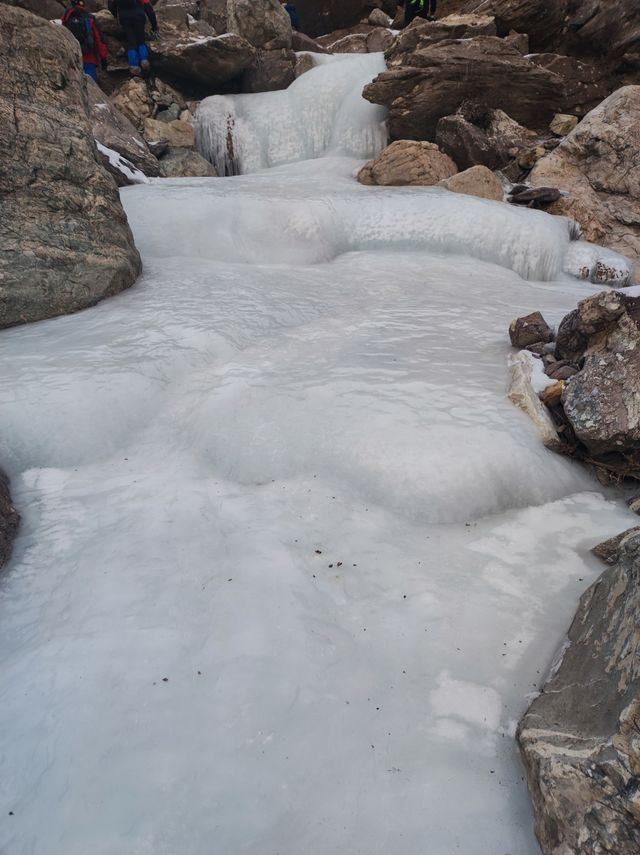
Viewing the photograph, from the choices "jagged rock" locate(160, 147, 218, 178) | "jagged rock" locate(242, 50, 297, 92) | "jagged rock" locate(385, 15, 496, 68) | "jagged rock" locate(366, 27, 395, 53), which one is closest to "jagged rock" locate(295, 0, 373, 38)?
"jagged rock" locate(366, 27, 395, 53)

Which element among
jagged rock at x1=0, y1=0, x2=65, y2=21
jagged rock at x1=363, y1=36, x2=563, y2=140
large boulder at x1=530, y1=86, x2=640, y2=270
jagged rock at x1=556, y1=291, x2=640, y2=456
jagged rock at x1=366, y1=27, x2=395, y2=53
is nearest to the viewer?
jagged rock at x1=556, y1=291, x2=640, y2=456

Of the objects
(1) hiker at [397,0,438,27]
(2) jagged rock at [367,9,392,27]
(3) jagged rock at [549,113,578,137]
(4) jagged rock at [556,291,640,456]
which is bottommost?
(4) jagged rock at [556,291,640,456]

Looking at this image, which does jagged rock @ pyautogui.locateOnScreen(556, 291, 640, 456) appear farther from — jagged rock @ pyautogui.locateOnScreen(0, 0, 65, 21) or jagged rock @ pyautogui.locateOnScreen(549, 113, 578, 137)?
jagged rock @ pyautogui.locateOnScreen(0, 0, 65, 21)

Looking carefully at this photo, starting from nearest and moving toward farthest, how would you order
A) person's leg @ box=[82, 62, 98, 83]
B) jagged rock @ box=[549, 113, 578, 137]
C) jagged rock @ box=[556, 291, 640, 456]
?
jagged rock @ box=[556, 291, 640, 456] → jagged rock @ box=[549, 113, 578, 137] → person's leg @ box=[82, 62, 98, 83]

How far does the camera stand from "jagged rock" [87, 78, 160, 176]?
6.87 meters

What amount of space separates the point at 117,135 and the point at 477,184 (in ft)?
16.4

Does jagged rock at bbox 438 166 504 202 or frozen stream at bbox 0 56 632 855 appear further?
jagged rock at bbox 438 166 504 202

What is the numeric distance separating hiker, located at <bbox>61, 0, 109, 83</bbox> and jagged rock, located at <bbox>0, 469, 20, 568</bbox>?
8.64 m

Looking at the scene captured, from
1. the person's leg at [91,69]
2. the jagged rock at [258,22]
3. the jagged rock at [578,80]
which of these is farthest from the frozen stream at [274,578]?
the jagged rock at [258,22]

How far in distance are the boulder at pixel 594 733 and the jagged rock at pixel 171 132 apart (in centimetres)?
921

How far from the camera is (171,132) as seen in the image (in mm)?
8438

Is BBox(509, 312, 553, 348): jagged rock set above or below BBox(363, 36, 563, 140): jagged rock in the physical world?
below

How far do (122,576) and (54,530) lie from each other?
441 mm

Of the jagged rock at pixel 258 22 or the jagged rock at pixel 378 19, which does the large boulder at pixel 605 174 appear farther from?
the jagged rock at pixel 378 19
